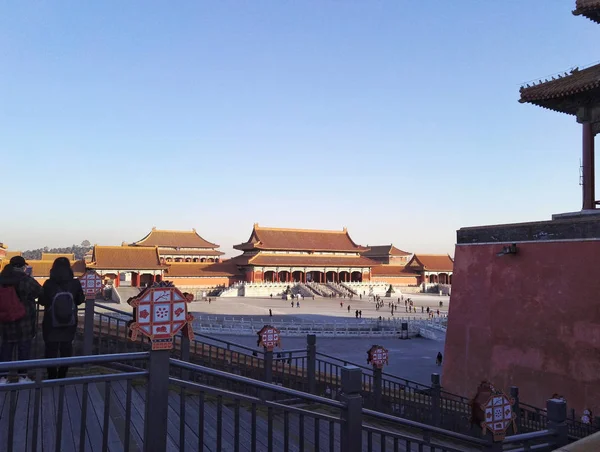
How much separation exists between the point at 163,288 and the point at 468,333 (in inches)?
415

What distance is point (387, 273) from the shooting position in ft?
171

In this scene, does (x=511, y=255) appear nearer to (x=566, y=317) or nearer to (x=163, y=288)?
(x=566, y=317)

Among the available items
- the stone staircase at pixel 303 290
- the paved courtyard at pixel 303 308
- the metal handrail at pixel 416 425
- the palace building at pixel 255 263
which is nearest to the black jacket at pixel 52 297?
the metal handrail at pixel 416 425

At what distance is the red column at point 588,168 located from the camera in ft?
36.7

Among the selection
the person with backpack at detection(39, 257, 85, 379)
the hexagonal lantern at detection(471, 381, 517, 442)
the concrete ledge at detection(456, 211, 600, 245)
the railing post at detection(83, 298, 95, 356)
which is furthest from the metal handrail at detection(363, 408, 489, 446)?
the concrete ledge at detection(456, 211, 600, 245)

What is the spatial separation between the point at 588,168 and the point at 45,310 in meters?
11.9

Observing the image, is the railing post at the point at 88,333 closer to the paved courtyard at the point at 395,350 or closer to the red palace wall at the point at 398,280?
the paved courtyard at the point at 395,350

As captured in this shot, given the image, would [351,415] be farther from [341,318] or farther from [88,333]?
[341,318]

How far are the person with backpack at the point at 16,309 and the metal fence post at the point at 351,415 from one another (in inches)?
141

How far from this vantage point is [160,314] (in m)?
2.99

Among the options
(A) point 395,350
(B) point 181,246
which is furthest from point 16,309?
(B) point 181,246

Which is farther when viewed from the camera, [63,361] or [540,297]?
[540,297]

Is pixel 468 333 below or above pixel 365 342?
above

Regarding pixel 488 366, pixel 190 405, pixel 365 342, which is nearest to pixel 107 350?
pixel 190 405
